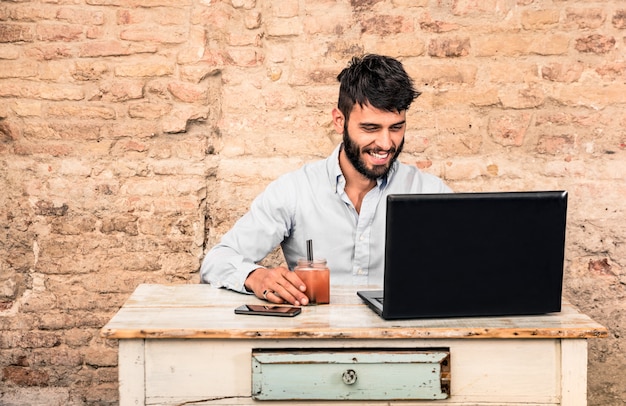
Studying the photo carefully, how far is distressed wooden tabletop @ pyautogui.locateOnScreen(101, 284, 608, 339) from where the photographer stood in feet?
5.88

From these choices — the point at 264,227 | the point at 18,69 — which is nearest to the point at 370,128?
the point at 264,227

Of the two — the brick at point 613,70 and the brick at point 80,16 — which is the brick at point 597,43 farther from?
the brick at point 80,16

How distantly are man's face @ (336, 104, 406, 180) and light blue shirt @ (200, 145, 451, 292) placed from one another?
0.10 m

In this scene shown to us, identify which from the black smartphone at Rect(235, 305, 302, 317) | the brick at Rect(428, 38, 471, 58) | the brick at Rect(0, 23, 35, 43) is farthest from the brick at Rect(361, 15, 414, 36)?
the black smartphone at Rect(235, 305, 302, 317)

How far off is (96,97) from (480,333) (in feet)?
7.17

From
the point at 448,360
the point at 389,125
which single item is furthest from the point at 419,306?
the point at 389,125

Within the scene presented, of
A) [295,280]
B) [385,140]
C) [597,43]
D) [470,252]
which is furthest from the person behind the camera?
[597,43]

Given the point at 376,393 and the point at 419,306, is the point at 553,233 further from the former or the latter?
the point at 376,393

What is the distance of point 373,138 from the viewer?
101 inches

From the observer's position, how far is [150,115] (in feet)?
10.9

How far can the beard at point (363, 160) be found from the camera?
259cm

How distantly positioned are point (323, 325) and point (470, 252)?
397 millimetres

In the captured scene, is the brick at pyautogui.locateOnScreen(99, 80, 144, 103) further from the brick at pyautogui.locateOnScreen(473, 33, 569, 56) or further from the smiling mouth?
the brick at pyautogui.locateOnScreen(473, 33, 569, 56)

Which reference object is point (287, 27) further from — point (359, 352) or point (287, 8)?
point (359, 352)
